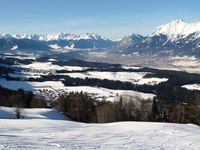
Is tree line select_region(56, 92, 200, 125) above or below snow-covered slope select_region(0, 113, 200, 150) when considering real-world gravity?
below

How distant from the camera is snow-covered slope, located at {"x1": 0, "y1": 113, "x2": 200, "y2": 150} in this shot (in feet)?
106

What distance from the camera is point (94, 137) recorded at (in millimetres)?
38938

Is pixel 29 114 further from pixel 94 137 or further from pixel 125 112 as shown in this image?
pixel 94 137

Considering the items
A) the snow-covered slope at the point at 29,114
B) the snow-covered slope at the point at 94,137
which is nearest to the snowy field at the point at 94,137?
the snow-covered slope at the point at 94,137

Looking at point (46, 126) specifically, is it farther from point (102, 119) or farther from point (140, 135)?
point (102, 119)

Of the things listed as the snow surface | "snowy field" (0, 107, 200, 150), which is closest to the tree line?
the snow surface

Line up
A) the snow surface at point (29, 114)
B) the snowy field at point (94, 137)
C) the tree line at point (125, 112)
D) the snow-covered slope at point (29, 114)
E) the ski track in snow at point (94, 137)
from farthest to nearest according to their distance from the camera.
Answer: the tree line at point (125, 112) → the snow surface at point (29, 114) → the snow-covered slope at point (29, 114) → the ski track in snow at point (94, 137) → the snowy field at point (94, 137)

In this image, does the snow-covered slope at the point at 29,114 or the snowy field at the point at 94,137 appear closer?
the snowy field at the point at 94,137

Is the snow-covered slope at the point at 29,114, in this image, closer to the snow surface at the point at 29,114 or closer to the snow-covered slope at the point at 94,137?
the snow surface at the point at 29,114

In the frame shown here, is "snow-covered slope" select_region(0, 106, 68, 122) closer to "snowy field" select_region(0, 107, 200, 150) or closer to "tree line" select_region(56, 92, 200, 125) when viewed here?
"tree line" select_region(56, 92, 200, 125)

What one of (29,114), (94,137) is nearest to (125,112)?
(29,114)

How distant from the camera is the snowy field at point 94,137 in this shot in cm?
3222

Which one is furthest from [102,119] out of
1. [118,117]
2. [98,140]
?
[98,140]

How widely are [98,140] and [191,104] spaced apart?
207 feet
